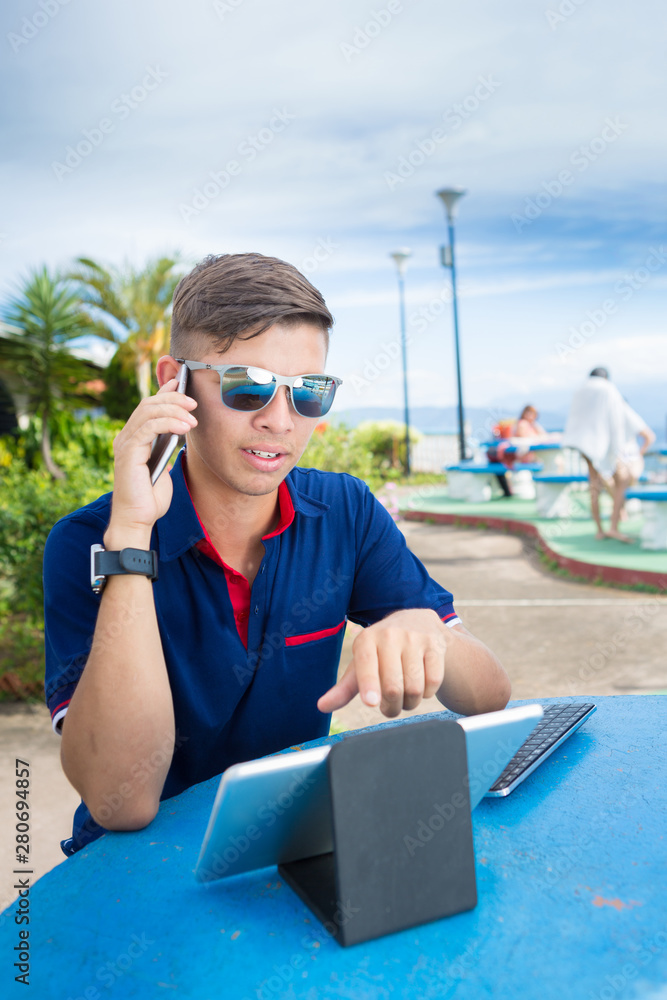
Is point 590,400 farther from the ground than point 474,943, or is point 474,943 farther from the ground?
point 590,400

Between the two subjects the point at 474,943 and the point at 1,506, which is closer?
the point at 474,943

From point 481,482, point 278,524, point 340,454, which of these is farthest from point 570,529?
point 278,524

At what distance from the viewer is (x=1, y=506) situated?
454cm

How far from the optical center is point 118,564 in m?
1.36

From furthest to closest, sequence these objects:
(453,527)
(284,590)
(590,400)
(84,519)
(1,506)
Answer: (453,527) → (590,400) → (1,506) → (284,590) → (84,519)

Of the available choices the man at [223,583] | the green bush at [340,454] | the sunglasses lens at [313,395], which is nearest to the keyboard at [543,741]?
the man at [223,583]

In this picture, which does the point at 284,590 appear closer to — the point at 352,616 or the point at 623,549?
the point at 352,616

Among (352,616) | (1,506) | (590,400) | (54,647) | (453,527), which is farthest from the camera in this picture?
(453,527)

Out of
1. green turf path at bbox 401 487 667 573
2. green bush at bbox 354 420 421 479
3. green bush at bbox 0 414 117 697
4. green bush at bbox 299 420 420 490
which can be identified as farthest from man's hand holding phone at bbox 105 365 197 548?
green bush at bbox 354 420 421 479

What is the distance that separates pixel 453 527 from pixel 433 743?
10842 mm

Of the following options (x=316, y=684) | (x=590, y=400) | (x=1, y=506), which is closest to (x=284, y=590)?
(x=316, y=684)

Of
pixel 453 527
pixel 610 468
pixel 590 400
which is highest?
pixel 590 400

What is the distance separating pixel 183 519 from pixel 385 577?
1.70 feet

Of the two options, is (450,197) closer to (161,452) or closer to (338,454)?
(338,454)
